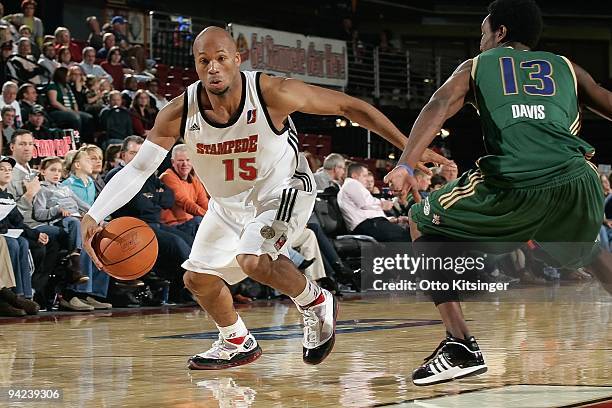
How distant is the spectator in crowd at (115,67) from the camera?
16078 millimetres

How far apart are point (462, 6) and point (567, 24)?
3718mm

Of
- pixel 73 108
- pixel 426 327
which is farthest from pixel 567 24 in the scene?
pixel 426 327

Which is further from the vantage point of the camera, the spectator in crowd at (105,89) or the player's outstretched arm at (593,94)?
the spectator in crowd at (105,89)

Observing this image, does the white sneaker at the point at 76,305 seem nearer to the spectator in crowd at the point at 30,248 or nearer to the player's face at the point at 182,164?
the spectator in crowd at the point at 30,248

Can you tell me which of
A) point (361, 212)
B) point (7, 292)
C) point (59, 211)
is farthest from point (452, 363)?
point (361, 212)

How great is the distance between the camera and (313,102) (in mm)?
5043

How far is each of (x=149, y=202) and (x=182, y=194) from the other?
573 mm

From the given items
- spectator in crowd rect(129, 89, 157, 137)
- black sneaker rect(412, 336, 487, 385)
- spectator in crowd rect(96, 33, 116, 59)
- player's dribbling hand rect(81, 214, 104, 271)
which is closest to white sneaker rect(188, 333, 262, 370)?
player's dribbling hand rect(81, 214, 104, 271)

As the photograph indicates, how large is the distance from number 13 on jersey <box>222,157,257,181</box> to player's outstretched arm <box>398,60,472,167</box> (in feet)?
3.13

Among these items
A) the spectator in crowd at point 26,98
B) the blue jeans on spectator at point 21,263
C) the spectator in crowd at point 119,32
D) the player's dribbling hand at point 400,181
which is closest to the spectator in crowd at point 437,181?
the spectator in crowd at point 26,98

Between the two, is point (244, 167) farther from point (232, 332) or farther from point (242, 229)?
point (232, 332)

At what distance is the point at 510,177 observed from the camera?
440 cm

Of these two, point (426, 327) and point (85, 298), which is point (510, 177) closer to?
point (426, 327)

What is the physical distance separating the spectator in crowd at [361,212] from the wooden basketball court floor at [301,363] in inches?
115
